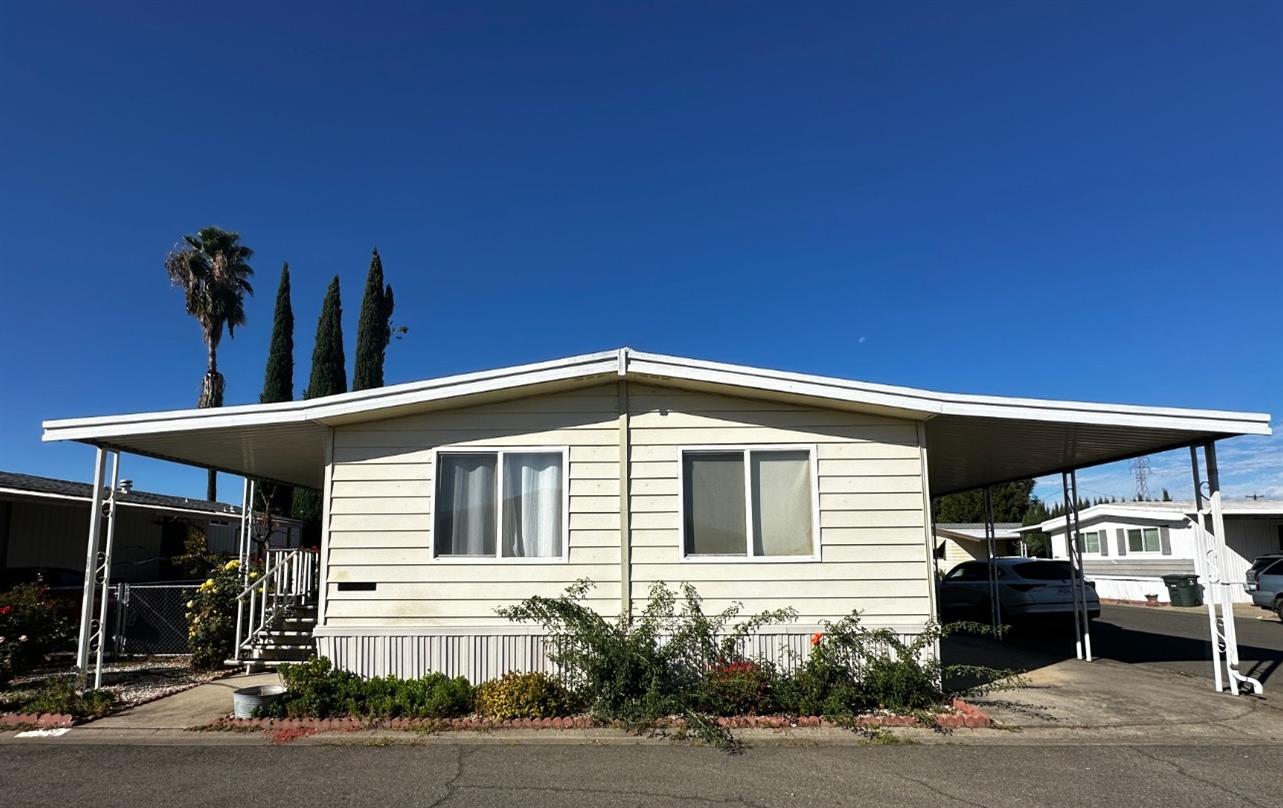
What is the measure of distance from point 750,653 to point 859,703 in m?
1.20

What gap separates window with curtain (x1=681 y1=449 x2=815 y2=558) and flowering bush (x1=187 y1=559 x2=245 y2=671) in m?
6.75

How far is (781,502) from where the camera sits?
28.7 feet

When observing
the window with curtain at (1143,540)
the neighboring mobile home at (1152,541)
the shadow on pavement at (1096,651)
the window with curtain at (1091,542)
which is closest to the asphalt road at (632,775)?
the shadow on pavement at (1096,651)

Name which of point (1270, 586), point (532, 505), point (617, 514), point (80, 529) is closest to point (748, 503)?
point (617, 514)

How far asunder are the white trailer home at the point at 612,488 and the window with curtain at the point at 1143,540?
2102 centimetres

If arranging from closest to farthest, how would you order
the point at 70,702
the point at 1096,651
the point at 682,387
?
the point at 70,702 < the point at 682,387 < the point at 1096,651

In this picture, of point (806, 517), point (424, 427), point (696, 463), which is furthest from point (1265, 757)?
point (424, 427)

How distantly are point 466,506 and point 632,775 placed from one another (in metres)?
3.75

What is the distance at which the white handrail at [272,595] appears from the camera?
10555 millimetres

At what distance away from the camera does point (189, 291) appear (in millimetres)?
31609

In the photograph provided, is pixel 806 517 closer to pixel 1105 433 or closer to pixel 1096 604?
pixel 1105 433

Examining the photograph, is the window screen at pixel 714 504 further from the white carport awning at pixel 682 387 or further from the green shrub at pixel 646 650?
the white carport awning at pixel 682 387

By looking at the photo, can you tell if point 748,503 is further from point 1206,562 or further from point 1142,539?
point 1142,539

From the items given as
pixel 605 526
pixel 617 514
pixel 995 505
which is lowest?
pixel 605 526
